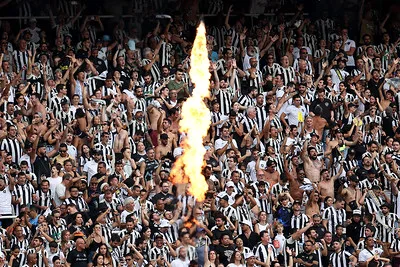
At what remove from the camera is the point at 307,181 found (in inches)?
1375

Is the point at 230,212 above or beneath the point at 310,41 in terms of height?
beneath

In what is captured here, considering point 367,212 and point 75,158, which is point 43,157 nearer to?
point 75,158

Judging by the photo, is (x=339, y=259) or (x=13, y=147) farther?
(x=13, y=147)

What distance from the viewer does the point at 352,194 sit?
115 feet

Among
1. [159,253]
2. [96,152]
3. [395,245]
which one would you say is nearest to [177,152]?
[96,152]

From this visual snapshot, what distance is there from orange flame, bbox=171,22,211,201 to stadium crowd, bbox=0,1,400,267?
19 centimetres

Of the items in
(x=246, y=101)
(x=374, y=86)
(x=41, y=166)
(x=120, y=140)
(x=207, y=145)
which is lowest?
(x=41, y=166)

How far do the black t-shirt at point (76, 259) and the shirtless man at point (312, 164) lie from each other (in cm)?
606

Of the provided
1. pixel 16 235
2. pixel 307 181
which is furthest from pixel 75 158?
pixel 307 181

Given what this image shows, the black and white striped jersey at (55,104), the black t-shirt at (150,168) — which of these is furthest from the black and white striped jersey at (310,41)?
the black and white striped jersey at (55,104)

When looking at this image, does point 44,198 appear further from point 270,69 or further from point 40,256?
point 270,69

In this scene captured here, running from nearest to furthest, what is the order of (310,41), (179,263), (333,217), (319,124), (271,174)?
1. (179,263)
2. (333,217)
3. (271,174)
4. (319,124)
5. (310,41)

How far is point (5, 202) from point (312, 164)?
274 inches

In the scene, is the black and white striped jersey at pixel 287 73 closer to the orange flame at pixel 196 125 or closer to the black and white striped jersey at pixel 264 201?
the orange flame at pixel 196 125
